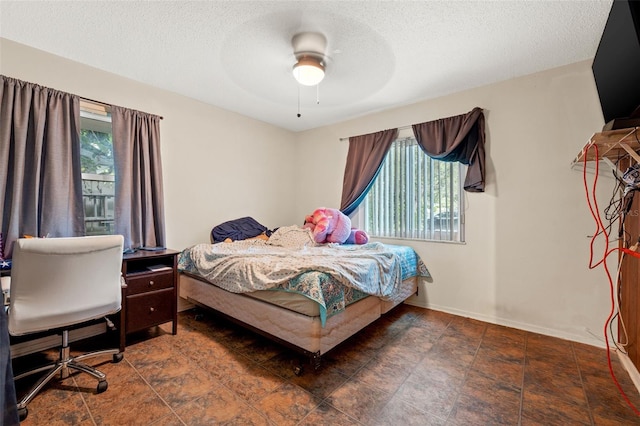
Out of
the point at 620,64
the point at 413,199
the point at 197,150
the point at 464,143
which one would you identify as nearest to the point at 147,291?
the point at 197,150

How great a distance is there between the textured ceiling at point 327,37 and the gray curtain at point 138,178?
18.6 inches

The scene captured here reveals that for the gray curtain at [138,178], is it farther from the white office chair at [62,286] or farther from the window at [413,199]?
the window at [413,199]

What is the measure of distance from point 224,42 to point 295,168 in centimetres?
248

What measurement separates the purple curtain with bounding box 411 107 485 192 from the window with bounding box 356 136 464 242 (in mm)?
154

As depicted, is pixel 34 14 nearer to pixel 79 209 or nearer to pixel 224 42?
pixel 224 42

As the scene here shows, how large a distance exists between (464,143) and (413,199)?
0.81 metres

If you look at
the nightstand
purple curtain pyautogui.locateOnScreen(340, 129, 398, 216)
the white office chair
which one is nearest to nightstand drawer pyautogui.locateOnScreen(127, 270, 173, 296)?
the nightstand

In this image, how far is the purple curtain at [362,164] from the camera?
11.2ft

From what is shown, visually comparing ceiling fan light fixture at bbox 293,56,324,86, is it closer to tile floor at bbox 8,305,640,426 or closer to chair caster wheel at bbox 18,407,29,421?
tile floor at bbox 8,305,640,426

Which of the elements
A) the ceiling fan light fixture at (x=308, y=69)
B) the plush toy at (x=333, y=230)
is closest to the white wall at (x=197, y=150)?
the plush toy at (x=333, y=230)

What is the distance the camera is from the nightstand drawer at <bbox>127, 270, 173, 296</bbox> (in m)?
2.18

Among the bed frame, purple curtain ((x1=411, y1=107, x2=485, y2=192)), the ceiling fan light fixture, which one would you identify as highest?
the ceiling fan light fixture

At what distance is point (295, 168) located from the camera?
4480 millimetres

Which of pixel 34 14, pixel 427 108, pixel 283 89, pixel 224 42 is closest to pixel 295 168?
pixel 283 89
